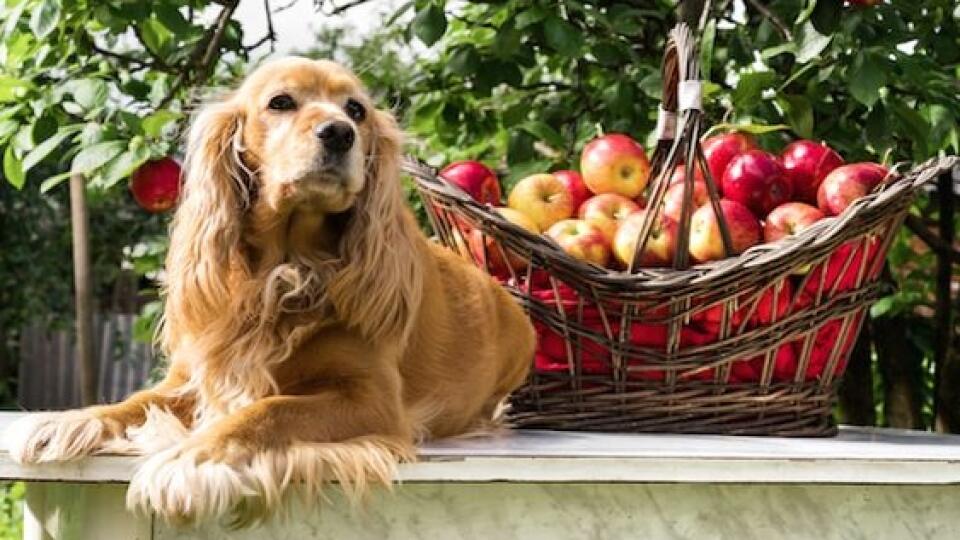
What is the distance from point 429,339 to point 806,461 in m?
0.57

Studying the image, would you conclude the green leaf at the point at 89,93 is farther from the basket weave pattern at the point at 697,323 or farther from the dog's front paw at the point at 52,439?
the dog's front paw at the point at 52,439

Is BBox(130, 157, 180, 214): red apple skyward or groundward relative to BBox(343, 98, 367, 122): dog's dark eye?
groundward

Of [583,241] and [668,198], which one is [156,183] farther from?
[668,198]

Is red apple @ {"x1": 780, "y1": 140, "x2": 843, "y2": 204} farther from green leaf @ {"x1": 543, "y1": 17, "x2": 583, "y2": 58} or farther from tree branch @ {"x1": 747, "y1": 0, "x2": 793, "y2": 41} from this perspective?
green leaf @ {"x1": 543, "y1": 17, "x2": 583, "y2": 58}

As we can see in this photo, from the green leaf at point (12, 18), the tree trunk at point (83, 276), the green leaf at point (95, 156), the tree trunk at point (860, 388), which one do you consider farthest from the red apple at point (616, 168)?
the tree trunk at point (83, 276)

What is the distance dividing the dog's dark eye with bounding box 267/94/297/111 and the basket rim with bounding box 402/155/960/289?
378mm

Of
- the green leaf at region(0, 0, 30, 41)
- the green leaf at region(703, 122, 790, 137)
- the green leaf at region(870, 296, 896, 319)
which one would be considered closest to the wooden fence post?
the green leaf at region(870, 296, 896, 319)

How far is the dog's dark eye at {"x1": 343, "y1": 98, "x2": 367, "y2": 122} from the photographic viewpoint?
2.01 m

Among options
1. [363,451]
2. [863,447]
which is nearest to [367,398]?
[363,451]

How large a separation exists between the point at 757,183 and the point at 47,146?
1238 mm

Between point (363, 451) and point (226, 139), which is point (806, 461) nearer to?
point (363, 451)

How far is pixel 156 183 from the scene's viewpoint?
264 cm

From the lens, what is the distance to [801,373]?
7.73ft

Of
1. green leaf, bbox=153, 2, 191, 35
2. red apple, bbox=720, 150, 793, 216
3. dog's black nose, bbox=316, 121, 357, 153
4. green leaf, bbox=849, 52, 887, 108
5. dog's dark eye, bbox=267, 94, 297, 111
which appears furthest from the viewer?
green leaf, bbox=153, 2, 191, 35
